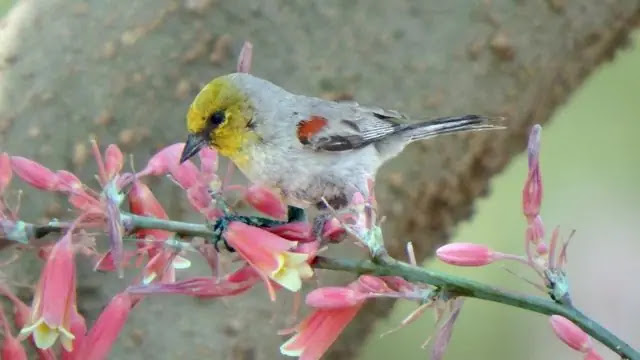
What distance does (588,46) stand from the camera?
3.98 feet

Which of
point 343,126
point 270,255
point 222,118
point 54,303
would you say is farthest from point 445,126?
point 54,303

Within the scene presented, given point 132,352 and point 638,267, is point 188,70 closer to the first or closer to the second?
point 132,352

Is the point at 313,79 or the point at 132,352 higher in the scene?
the point at 313,79

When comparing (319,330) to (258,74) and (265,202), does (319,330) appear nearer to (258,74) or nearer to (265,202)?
(265,202)

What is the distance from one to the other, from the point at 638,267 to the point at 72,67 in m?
1.96

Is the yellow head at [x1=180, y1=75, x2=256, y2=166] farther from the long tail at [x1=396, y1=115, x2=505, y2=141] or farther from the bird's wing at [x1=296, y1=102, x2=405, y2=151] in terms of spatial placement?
the long tail at [x1=396, y1=115, x2=505, y2=141]

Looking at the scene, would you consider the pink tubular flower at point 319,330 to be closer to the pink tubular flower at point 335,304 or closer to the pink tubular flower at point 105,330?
the pink tubular flower at point 335,304

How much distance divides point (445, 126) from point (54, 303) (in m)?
0.42

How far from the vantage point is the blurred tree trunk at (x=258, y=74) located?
3.44ft

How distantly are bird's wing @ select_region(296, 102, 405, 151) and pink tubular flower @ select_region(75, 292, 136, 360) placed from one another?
305 millimetres

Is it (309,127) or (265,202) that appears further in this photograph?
(309,127)

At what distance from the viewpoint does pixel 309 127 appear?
3.23ft

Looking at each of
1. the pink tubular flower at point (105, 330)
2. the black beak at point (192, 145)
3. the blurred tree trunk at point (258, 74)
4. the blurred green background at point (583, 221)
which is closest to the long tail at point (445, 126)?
the blurred tree trunk at point (258, 74)

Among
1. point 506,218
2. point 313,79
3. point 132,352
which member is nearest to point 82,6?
point 313,79
